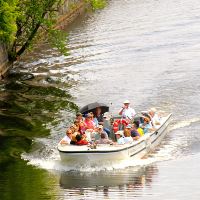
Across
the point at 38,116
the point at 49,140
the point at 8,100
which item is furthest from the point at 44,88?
the point at 49,140

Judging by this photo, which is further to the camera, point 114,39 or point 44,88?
point 114,39

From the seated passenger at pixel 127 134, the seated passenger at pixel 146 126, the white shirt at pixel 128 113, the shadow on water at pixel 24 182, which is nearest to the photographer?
the shadow on water at pixel 24 182

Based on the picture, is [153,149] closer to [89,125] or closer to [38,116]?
[89,125]

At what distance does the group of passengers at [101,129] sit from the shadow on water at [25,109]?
2.78 meters

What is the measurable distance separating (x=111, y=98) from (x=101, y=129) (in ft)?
34.9

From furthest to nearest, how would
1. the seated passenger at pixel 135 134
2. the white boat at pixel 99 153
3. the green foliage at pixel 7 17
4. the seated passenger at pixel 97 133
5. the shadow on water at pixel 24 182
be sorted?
the green foliage at pixel 7 17 → the seated passenger at pixel 135 134 → the seated passenger at pixel 97 133 → the white boat at pixel 99 153 → the shadow on water at pixel 24 182

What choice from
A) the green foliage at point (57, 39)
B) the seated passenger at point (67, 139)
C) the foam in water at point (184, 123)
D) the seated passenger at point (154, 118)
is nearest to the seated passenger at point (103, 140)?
the seated passenger at point (67, 139)

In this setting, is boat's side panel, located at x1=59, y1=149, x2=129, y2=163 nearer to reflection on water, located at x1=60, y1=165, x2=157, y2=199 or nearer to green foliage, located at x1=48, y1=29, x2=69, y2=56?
reflection on water, located at x1=60, y1=165, x2=157, y2=199

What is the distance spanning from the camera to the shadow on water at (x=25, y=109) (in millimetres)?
31938

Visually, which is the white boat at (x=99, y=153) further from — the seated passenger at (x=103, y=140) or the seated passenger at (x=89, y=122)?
the seated passenger at (x=89, y=122)

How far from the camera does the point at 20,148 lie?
31078 millimetres

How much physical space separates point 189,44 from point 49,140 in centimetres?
2338

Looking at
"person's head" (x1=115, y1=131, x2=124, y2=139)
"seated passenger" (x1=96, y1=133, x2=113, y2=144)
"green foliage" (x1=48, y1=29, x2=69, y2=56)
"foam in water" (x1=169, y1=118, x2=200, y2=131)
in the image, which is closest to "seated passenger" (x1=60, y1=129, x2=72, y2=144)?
"seated passenger" (x1=96, y1=133, x2=113, y2=144)

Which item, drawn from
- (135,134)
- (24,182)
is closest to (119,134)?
(135,134)
